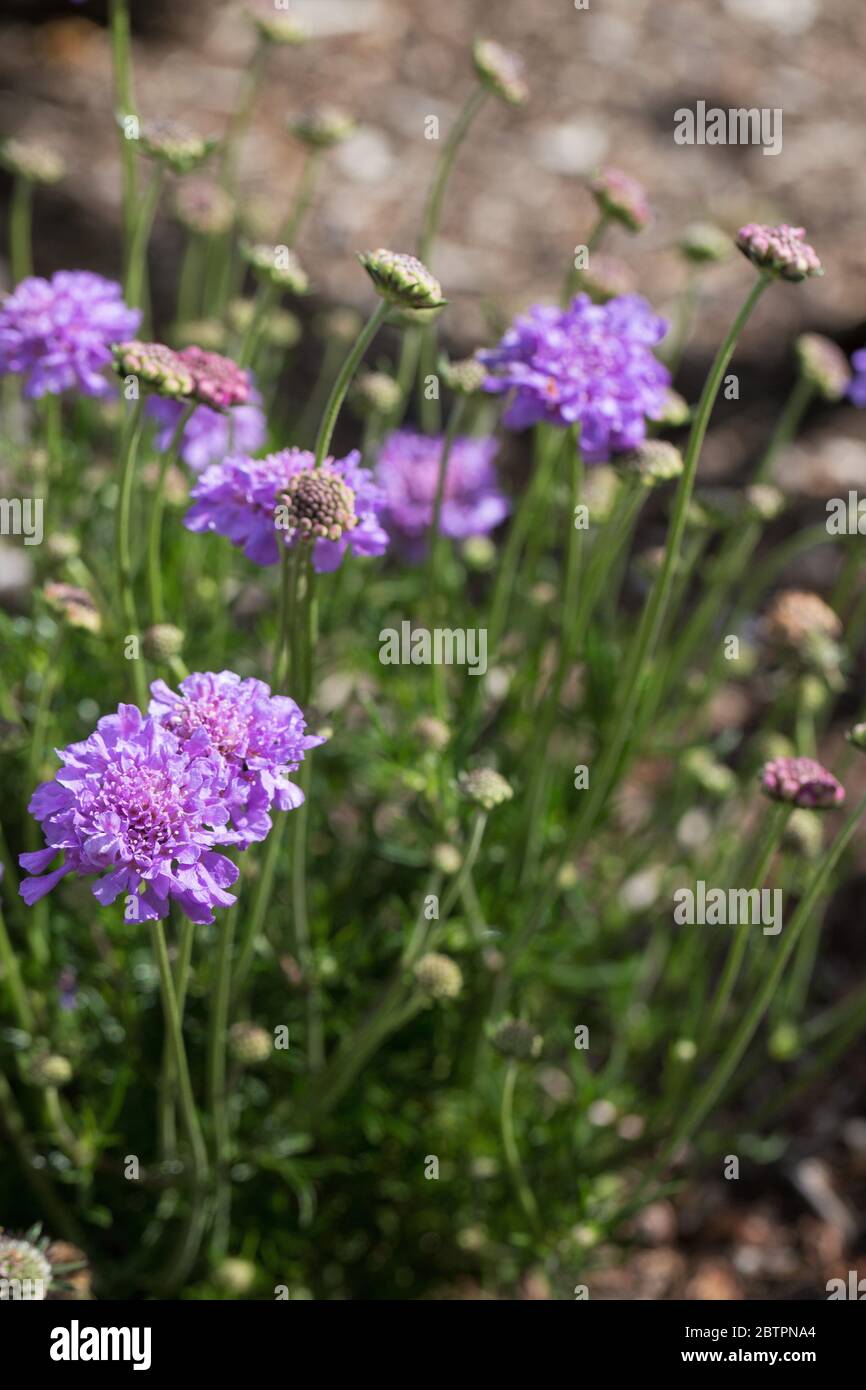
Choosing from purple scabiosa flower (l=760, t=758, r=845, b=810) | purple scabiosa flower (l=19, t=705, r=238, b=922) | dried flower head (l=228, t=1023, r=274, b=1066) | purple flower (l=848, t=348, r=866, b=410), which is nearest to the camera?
purple scabiosa flower (l=19, t=705, r=238, b=922)

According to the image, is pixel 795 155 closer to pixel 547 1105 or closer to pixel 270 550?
pixel 547 1105

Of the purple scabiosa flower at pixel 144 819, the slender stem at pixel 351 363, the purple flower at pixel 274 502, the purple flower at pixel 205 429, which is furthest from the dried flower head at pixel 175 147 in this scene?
the purple scabiosa flower at pixel 144 819

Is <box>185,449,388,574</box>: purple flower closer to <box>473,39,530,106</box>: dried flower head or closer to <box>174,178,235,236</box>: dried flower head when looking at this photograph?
<box>473,39,530,106</box>: dried flower head

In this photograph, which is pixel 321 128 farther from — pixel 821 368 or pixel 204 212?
pixel 821 368

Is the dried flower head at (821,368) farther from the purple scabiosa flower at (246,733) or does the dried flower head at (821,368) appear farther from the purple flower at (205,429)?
the purple scabiosa flower at (246,733)

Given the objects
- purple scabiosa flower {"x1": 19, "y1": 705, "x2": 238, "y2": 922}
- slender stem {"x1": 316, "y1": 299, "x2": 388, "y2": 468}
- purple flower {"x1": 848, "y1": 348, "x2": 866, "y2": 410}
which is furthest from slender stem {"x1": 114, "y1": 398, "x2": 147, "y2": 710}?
purple flower {"x1": 848, "y1": 348, "x2": 866, "y2": 410}
